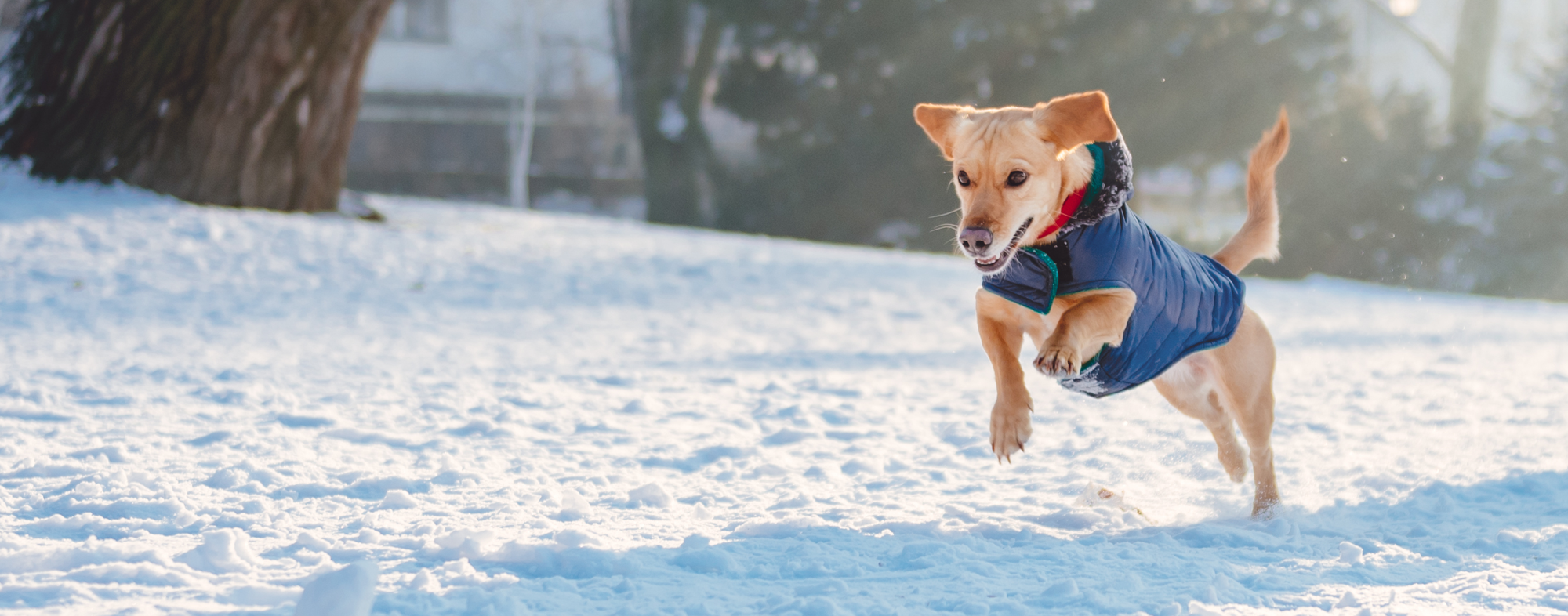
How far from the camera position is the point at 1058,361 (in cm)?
295

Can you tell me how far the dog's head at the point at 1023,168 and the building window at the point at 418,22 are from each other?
2549 centimetres

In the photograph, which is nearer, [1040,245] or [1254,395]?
[1040,245]

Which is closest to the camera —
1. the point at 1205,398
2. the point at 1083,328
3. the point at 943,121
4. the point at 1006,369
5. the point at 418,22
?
the point at 1083,328

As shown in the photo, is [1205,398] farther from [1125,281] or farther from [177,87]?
[177,87]

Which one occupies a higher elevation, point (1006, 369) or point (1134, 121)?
point (1134, 121)

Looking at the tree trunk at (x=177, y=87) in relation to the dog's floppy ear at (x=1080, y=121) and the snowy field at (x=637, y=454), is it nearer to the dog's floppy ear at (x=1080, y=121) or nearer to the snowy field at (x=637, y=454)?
the snowy field at (x=637, y=454)

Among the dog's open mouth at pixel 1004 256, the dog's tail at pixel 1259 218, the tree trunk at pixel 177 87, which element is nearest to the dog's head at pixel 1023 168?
the dog's open mouth at pixel 1004 256

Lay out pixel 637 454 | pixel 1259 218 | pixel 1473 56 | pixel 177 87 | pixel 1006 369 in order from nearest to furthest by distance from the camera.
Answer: pixel 1006 369 → pixel 1259 218 → pixel 637 454 → pixel 177 87 → pixel 1473 56

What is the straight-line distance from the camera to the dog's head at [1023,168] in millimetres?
3006

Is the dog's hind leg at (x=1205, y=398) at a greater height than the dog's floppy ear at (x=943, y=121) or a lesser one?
lesser

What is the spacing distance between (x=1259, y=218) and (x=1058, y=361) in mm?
1428

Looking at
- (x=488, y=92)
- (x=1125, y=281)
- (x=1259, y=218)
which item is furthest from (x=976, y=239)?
(x=488, y=92)

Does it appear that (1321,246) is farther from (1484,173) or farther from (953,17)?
(953,17)

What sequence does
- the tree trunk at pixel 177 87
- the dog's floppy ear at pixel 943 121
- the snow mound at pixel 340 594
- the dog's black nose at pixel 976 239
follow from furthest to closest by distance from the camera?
the tree trunk at pixel 177 87 < the dog's floppy ear at pixel 943 121 < the dog's black nose at pixel 976 239 < the snow mound at pixel 340 594
